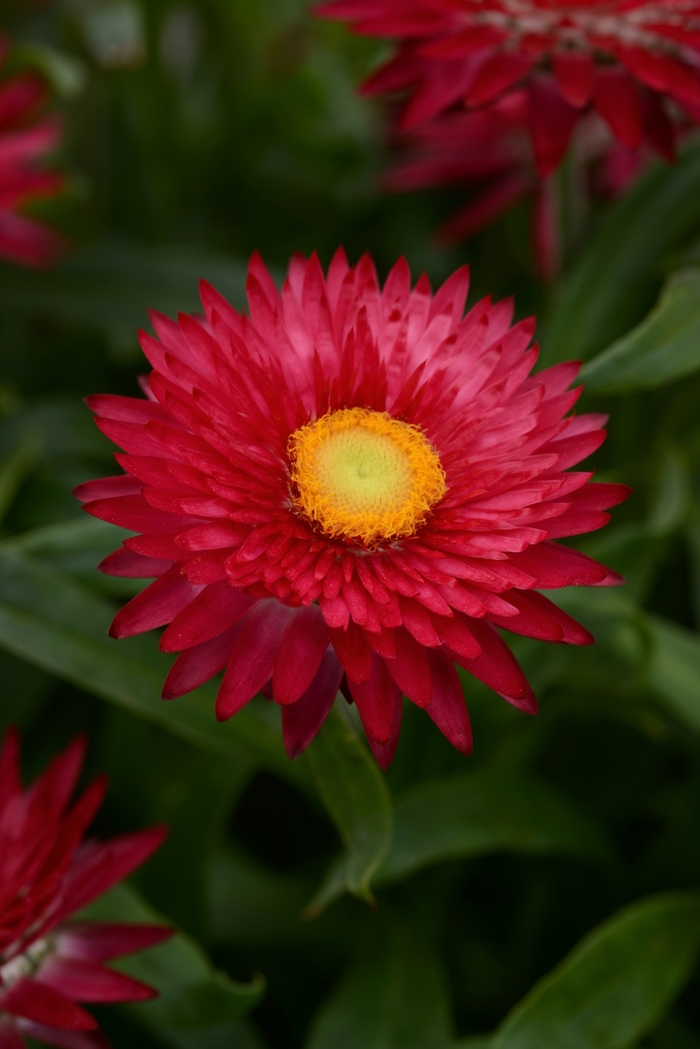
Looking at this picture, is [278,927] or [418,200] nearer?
[278,927]

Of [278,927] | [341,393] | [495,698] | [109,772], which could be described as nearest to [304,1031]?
[278,927]

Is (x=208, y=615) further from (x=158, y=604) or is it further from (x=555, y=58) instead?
(x=555, y=58)

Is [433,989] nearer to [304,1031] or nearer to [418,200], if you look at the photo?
[304,1031]

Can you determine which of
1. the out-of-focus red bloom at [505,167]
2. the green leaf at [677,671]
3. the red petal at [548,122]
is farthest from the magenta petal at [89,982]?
the out-of-focus red bloom at [505,167]

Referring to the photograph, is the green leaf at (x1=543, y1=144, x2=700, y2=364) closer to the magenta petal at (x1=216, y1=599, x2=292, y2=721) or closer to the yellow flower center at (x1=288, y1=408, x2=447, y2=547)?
the yellow flower center at (x1=288, y1=408, x2=447, y2=547)

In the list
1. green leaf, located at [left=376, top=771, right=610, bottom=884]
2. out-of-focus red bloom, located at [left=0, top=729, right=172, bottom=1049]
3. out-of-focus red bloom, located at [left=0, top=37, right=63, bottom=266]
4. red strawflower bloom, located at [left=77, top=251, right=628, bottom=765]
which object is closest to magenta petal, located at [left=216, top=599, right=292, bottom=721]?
red strawflower bloom, located at [left=77, top=251, right=628, bottom=765]

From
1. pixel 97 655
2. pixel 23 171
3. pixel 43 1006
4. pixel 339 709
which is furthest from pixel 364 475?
pixel 23 171

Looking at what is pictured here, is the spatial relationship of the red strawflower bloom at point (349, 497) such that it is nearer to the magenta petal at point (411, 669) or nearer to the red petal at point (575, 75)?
the magenta petal at point (411, 669)
